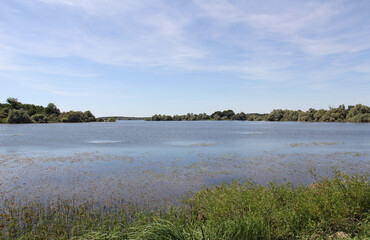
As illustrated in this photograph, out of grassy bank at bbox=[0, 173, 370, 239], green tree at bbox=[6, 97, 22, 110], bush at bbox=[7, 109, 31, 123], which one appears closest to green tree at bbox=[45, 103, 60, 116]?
green tree at bbox=[6, 97, 22, 110]

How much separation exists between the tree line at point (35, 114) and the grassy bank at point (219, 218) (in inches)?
5215

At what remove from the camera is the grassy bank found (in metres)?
6.25

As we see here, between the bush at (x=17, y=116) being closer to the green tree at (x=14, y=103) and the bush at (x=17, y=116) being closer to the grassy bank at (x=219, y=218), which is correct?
the green tree at (x=14, y=103)

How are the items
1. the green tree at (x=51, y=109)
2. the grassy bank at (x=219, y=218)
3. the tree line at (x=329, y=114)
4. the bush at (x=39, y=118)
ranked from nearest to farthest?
1. the grassy bank at (x=219, y=218)
2. the tree line at (x=329, y=114)
3. the bush at (x=39, y=118)
4. the green tree at (x=51, y=109)

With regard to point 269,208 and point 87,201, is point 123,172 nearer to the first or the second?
point 87,201

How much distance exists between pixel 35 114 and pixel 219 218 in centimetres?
16064

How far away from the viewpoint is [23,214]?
9.99 metres

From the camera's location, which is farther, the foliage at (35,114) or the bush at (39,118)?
the bush at (39,118)

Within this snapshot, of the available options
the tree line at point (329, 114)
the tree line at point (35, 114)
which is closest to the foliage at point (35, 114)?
the tree line at point (35, 114)

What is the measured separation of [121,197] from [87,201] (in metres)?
1.56

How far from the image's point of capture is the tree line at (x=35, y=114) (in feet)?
400

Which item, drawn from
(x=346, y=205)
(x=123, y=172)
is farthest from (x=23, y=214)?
(x=346, y=205)

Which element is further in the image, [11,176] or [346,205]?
[11,176]

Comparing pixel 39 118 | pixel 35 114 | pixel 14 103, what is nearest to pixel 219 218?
pixel 39 118
